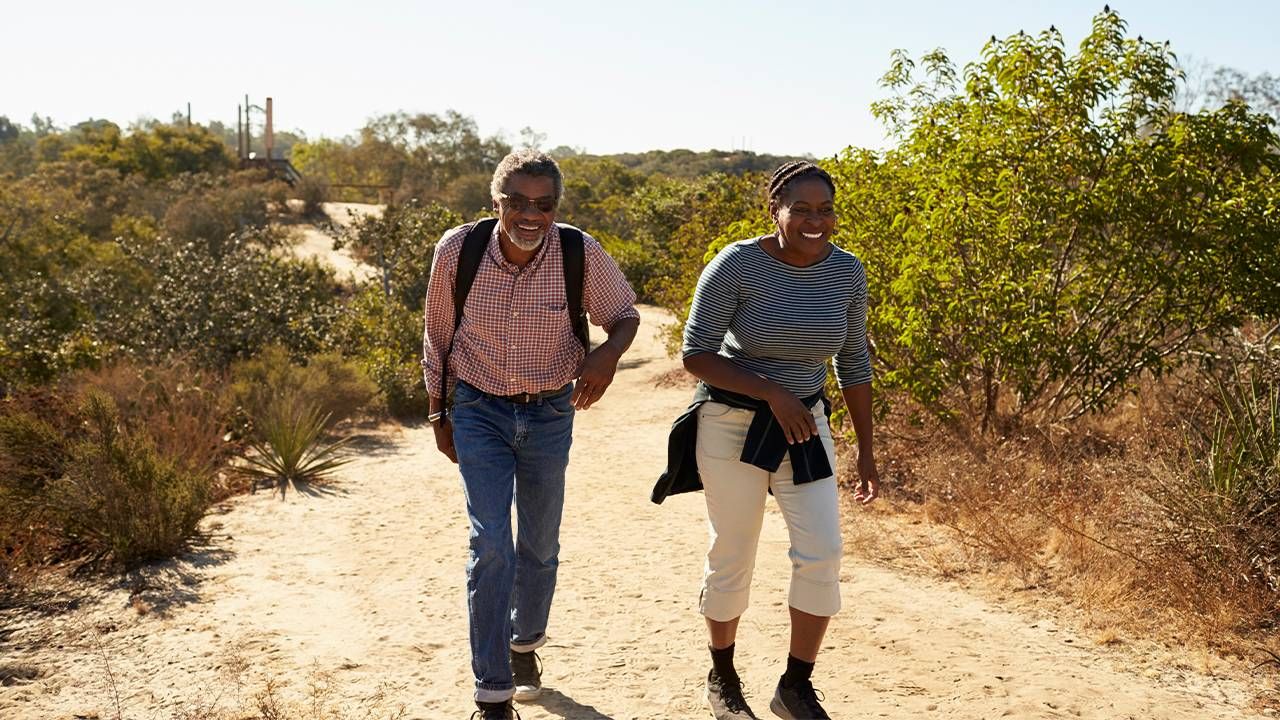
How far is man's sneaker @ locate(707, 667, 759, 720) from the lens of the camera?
3.78 metres

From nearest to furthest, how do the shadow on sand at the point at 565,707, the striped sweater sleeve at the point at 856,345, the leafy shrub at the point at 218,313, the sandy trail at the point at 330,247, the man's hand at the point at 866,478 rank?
the striped sweater sleeve at the point at 856,345, the man's hand at the point at 866,478, the shadow on sand at the point at 565,707, the leafy shrub at the point at 218,313, the sandy trail at the point at 330,247

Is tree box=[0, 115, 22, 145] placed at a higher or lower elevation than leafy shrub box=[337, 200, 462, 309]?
higher

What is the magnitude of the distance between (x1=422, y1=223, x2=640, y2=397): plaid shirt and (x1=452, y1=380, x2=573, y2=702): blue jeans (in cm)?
9

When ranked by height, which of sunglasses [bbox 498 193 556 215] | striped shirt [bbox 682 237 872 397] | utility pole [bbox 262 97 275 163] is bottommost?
striped shirt [bbox 682 237 872 397]

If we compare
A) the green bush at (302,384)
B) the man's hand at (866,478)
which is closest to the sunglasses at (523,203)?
the man's hand at (866,478)

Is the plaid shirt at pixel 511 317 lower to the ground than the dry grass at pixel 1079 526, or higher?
higher

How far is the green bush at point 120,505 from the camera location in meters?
6.22

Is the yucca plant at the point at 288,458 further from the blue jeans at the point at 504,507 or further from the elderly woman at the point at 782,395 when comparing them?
the elderly woman at the point at 782,395

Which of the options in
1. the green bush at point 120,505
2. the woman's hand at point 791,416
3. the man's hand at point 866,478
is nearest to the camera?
the woman's hand at point 791,416

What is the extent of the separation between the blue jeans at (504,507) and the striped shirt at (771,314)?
1.87ft

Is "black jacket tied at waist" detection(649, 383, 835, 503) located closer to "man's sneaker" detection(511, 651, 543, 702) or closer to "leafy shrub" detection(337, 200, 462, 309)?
"man's sneaker" detection(511, 651, 543, 702)

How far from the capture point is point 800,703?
3.62 meters

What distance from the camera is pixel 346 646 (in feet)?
16.1

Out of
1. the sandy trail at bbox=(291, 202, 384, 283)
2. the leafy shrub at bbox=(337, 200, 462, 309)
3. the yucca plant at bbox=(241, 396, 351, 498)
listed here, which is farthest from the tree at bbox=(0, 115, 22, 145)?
the yucca plant at bbox=(241, 396, 351, 498)
